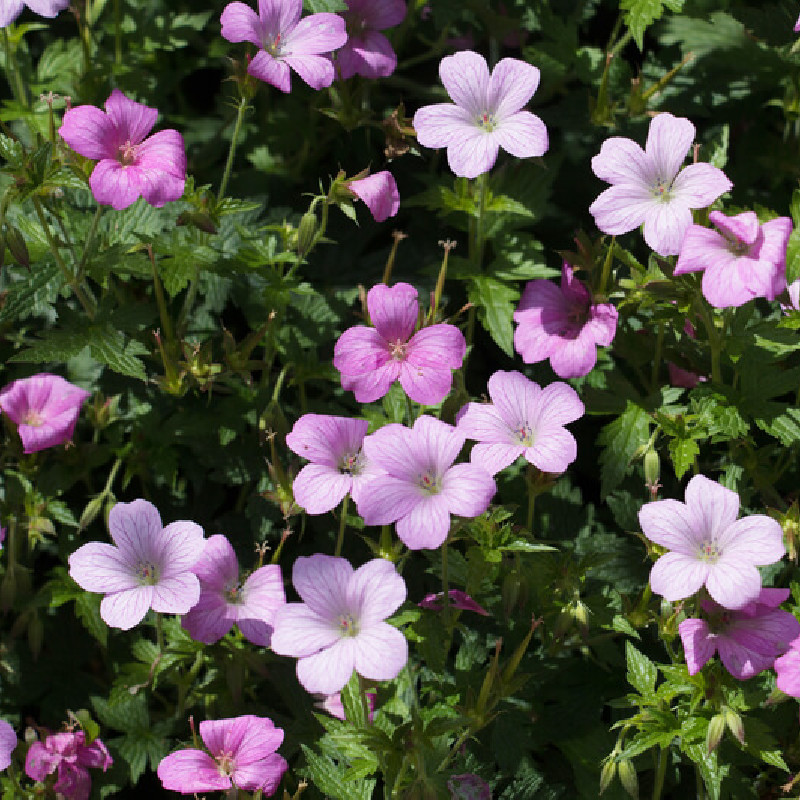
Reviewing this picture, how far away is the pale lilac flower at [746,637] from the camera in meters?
1.89

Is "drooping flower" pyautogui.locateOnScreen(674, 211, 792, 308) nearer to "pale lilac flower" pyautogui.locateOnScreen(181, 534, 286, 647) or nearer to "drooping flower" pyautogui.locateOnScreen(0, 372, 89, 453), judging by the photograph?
"pale lilac flower" pyautogui.locateOnScreen(181, 534, 286, 647)

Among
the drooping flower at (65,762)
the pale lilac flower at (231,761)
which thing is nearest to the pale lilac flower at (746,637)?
the pale lilac flower at (231,761)

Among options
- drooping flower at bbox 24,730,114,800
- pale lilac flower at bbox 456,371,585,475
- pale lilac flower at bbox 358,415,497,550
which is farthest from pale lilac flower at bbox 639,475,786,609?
drooping flower at bbox 24,730,114,800

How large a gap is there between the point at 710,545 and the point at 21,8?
158cm

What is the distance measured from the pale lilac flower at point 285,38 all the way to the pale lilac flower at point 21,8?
31 cm

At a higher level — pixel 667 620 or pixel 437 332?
pixel 437 332

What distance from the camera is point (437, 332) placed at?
205 centimetres

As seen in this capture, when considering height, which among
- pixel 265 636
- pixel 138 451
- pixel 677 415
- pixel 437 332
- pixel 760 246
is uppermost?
pixel 760 246

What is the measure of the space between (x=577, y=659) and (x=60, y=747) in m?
1.03

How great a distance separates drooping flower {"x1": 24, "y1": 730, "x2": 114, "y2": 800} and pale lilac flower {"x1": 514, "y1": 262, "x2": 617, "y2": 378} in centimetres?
115

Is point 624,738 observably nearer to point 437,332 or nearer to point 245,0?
point 437,332

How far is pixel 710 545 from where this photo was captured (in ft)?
6.25

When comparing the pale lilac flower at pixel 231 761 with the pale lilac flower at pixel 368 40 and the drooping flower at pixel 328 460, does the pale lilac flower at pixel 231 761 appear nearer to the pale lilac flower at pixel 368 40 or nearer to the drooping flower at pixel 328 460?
the drooping flower at pixel 328 460

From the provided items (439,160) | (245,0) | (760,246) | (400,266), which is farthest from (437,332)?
(245,0)
